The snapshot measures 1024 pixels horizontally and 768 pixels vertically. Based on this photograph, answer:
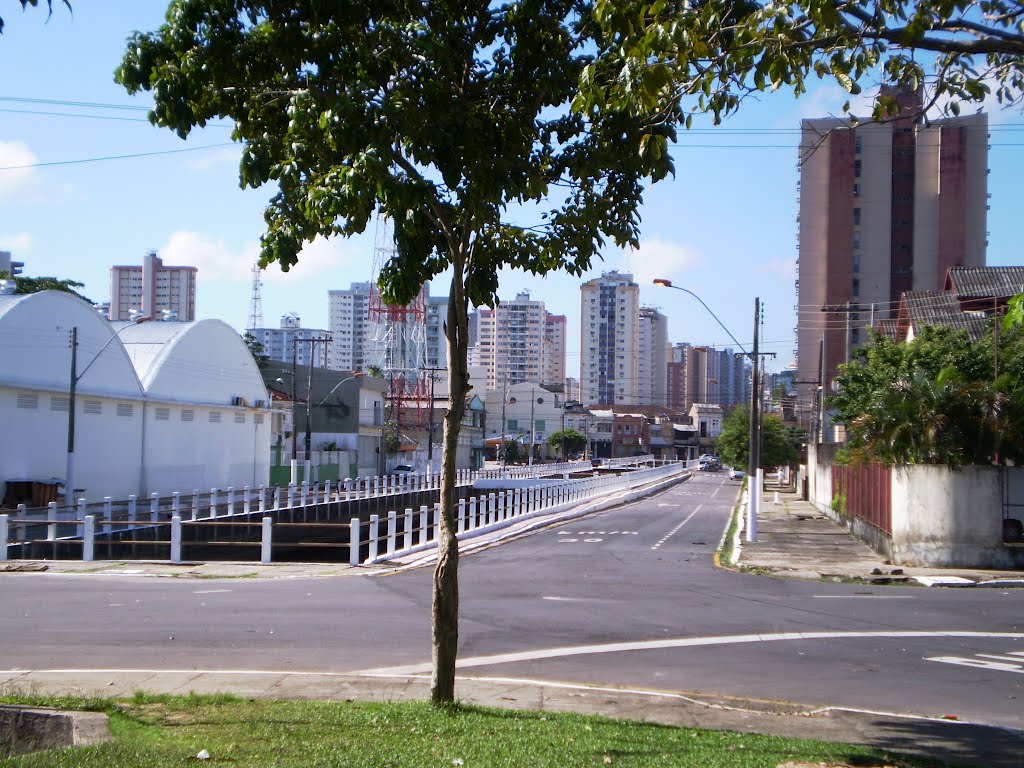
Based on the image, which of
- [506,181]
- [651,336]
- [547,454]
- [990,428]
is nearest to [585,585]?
[990,428]

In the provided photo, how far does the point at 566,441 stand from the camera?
13000 centimetres

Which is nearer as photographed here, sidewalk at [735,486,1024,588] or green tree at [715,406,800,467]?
sidewalk at [735,486,1024,588]

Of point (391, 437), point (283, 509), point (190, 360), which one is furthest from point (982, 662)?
point (391, 437)

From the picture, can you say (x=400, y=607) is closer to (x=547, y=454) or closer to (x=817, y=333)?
(x=817, y=333)

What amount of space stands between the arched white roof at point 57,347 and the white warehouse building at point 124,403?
1.6 inches

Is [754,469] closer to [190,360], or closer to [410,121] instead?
[410,121]

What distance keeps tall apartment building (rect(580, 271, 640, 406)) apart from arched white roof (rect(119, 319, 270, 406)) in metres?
135

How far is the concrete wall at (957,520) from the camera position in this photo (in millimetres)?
21781

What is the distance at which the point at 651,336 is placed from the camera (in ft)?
642

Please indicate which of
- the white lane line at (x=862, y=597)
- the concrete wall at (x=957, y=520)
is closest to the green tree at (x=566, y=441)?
the concrete wall at (x=957, y=520)

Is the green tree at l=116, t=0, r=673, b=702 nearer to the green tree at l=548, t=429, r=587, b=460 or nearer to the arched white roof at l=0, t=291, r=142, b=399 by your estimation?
the arched white roof at l=0, t=291, r=142, b=399

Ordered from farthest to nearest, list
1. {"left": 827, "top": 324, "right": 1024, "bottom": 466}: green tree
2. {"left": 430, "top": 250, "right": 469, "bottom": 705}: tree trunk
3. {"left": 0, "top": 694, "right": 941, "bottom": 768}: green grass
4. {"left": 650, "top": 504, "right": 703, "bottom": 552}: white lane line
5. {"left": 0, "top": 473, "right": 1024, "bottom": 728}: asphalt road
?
{"left": 650, "top": 504, "right": 703, "bottom": 552}: white lane line
{"left": 827, "top": 324, "right": 1024, "bottom": 466}: green tree
{"left": 0, "top": 473, "right": 1024, "bottom": 728}: asphalt road
{"left": 430, "top": 250, "right": 469, "bottom": 705}: tree trunk
{"left": 0, "top": 694, "right": 941, "bottom": 768}: green grass

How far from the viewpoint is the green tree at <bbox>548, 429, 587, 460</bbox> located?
127250 millimetres

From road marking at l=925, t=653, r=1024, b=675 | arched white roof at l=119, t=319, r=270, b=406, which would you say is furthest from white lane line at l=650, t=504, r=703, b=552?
arched white roof at l=119, t=319, r=270, b=406
